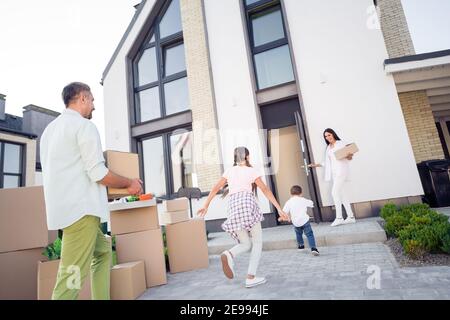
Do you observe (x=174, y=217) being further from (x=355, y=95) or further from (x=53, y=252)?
(x=355, y=95)

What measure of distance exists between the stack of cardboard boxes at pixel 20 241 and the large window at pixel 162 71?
17.7 ft

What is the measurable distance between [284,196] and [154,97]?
202 inches

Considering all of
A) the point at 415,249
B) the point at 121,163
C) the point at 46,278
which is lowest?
the point at 415,249

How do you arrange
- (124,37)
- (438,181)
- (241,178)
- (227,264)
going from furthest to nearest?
(124,37), (438,181), (241,178), (227,264)

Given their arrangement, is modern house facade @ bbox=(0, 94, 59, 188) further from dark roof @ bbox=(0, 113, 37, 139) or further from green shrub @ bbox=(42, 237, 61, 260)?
green shrub @ bbox=(42, 237, 61, 260)

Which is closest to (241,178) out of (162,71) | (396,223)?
(396,223)

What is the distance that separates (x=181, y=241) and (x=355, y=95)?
4.83m

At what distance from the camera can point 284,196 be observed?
6.91 metres

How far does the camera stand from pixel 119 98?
337 inches

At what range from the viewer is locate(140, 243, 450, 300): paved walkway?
6.80 ft

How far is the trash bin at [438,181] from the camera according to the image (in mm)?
5617

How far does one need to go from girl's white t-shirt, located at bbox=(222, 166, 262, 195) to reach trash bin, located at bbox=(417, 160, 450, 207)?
5085 mm

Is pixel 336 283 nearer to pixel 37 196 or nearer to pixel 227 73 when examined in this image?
pixel 37 196

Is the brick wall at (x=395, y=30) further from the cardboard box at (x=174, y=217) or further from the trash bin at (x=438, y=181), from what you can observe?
the cardboard box at (x=174, y=217)
